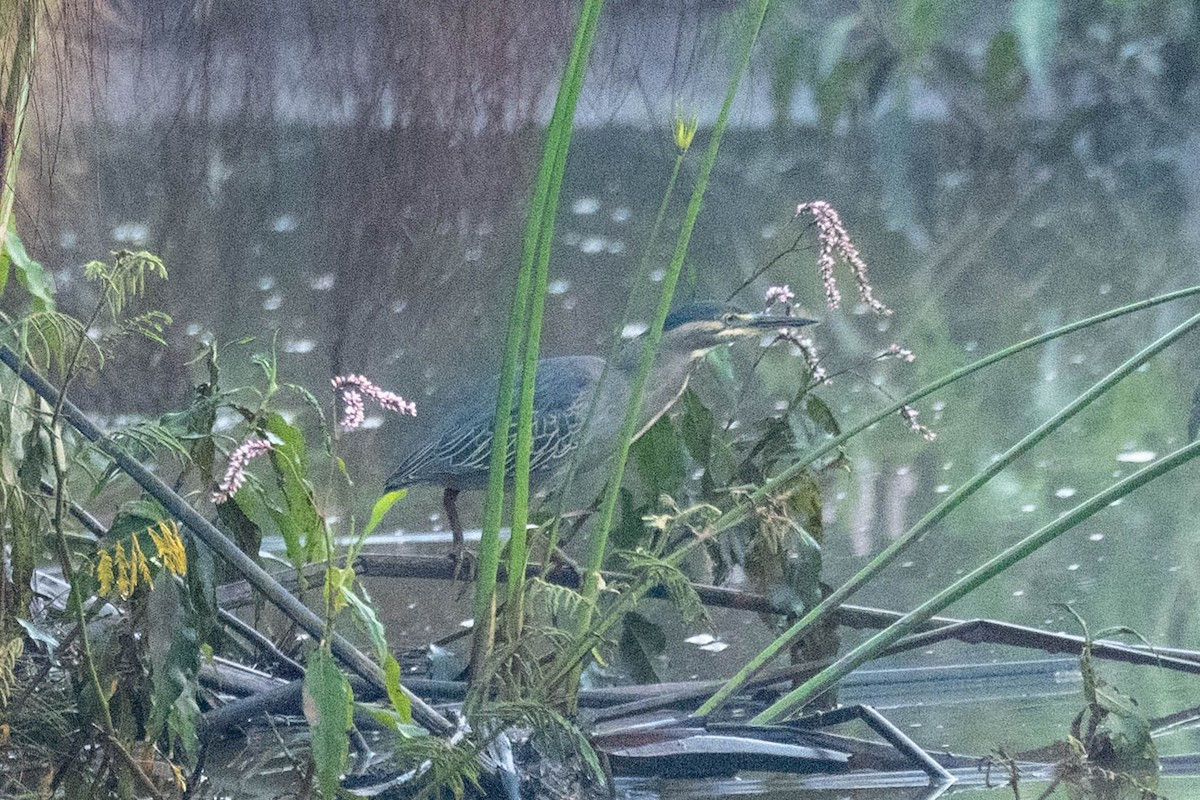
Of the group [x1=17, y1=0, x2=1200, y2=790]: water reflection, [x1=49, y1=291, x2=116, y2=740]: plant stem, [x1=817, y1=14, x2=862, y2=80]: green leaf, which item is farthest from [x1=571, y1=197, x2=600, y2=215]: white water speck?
[x1=49, y1=291, x2=116, y2=740]: plant stem

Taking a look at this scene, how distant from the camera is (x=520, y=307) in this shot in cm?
80

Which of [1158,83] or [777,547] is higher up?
[1158,83]

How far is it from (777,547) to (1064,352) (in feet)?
2.25

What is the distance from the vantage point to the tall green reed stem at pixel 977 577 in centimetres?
76

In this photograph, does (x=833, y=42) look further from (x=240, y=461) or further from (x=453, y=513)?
(x=240, y=461)

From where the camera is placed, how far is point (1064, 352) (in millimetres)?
1534

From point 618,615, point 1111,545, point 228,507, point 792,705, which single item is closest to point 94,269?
point 228,507

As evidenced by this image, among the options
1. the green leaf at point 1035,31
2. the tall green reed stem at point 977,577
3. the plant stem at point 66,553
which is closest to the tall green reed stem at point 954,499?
the tall green reed stem at point 977,577

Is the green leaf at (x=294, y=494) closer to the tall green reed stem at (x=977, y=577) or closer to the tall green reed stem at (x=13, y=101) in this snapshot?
the tall green reed stem at (x=13, y=101)

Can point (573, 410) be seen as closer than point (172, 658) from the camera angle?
No

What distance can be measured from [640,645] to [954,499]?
33 centimetres

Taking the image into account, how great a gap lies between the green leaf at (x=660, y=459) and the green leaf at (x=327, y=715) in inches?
17.4

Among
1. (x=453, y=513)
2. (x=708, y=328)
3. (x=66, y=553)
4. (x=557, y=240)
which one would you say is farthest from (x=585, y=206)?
(x=66, y=553)

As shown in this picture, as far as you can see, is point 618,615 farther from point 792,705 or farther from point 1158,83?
point 1158,83
